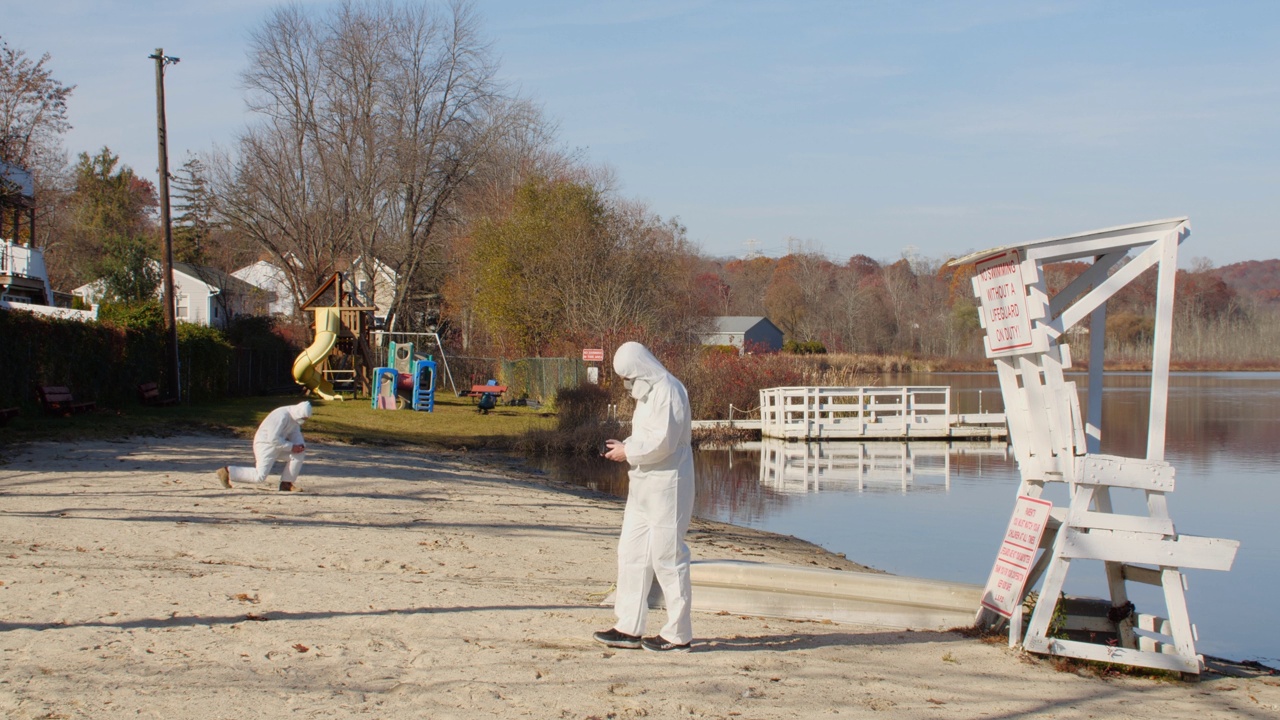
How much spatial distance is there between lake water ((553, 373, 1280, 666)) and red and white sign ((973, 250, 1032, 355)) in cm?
461

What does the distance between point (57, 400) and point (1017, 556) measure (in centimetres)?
2038

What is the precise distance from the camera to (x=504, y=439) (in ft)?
89.2

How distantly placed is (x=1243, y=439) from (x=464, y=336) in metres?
34.8

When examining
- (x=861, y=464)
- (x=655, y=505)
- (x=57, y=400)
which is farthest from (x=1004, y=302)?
(x=861, y=464)

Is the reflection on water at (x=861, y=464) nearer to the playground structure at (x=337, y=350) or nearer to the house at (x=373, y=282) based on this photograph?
the playground structure at (x=337, y=350)

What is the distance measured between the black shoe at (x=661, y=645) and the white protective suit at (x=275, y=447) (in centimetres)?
774

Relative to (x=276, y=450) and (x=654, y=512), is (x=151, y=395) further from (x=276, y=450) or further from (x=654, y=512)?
(x=654, y=512)

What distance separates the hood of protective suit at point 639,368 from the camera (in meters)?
6.66

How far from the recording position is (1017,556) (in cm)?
762

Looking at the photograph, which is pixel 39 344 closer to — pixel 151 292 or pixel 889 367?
pixel 151 292

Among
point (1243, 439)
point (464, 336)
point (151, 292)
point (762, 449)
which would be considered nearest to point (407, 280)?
point (464, 336)

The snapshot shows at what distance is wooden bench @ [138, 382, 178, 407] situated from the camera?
2733 centimetres

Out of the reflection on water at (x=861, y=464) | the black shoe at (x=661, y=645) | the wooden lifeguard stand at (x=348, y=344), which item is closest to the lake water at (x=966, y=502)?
the reflection on water at (x=861, y=464)

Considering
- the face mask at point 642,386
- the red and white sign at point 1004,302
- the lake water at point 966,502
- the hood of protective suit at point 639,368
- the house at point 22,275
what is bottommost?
the lake water at point 966,502
